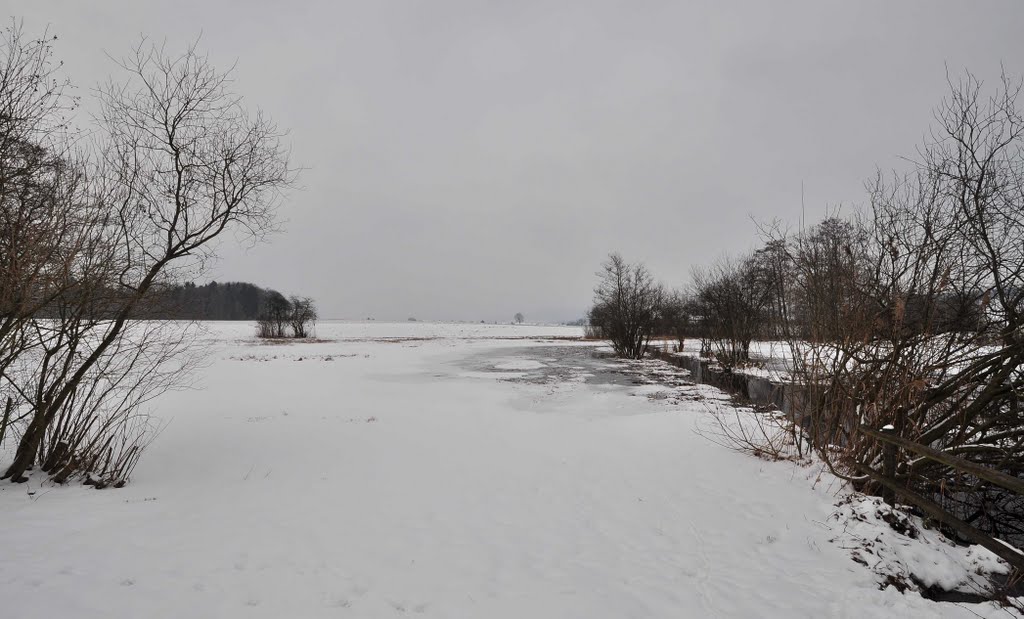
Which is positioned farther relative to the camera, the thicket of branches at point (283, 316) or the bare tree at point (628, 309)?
the thicket of branches at point (283, 316)

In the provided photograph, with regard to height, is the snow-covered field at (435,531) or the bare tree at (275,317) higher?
the bare tree at (275,317)

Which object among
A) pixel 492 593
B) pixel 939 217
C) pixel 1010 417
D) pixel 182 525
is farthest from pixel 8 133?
pixel 1010 417

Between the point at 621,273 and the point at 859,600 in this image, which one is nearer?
the point at 859,600

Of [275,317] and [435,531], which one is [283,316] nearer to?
[275,317]

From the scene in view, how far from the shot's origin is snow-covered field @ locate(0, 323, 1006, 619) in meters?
3.39

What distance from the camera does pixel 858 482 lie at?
18.6 ft

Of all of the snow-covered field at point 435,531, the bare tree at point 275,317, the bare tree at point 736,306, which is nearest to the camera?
the snow-covered field at point 435,531

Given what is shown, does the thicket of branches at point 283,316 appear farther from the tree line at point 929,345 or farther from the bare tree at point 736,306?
the tree line at point 929,345

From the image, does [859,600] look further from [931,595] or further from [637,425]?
[637,425]

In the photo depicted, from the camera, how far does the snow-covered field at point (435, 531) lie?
3389 mm

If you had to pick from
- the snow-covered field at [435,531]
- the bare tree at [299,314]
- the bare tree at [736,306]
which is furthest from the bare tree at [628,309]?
the bare tree at [299,314]

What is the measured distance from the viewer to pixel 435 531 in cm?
467

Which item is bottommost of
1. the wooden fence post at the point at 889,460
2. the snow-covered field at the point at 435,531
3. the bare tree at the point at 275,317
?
the snow-covered field at the point at 435,531

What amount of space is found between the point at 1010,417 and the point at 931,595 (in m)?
2.40
